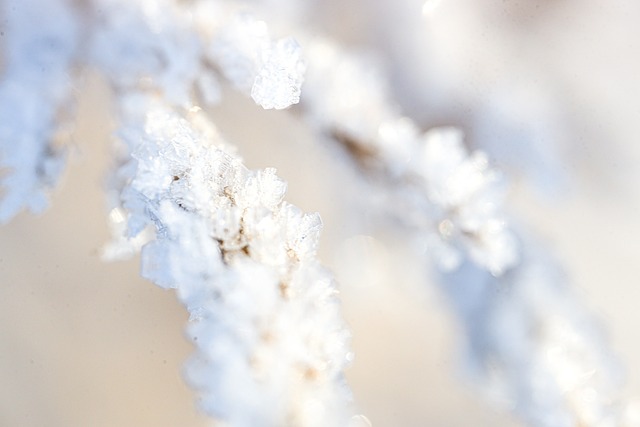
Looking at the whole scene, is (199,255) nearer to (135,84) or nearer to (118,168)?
(118,168)

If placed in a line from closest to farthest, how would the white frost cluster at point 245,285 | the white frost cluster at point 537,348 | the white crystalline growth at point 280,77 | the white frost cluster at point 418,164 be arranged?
the white frost cluster at point 245,285 < the white crystalline growth at point 280,77 < the white frost cluster at point 537,348 < the white frost cluster at point 418,164

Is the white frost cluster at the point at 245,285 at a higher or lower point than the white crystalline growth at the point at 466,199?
lower

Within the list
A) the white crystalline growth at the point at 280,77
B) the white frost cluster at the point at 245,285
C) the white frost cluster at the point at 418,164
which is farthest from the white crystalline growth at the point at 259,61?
the white frost cluster at the point at 245,285

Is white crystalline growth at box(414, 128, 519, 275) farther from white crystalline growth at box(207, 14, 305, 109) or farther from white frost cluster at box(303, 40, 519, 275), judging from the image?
white crystalline growth at box(207, 14, 305, 109)

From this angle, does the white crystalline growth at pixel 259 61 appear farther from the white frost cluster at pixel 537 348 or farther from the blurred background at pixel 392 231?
the white frost cluster at pixel 537 348

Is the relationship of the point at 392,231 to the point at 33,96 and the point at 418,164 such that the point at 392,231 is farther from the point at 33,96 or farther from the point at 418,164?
the point at 33,96

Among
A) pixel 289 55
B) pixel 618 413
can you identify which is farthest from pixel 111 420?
pixel 618 413
